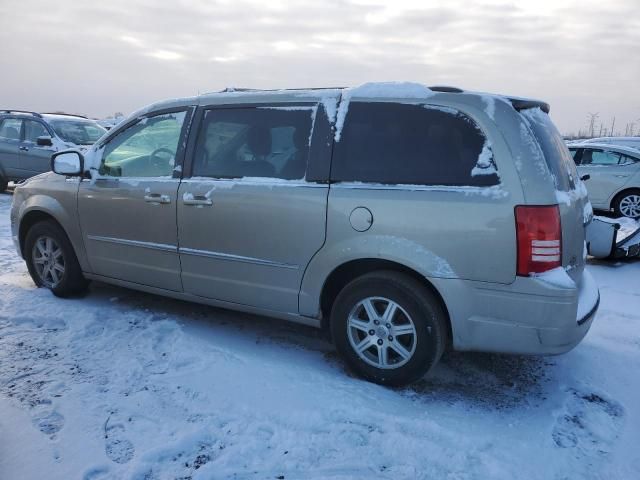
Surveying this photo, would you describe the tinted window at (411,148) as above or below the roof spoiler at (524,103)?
below

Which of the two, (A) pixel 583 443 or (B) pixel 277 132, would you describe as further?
(B) pixel 277 132

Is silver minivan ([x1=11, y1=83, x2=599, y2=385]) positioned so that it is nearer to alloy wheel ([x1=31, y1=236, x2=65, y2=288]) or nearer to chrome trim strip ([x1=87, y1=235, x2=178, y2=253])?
chrome trim strip ([x1=87, y1=235, x2=178, y2=253])

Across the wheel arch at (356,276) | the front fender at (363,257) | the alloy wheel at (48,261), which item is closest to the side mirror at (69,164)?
the alloy wheel at (48,261)

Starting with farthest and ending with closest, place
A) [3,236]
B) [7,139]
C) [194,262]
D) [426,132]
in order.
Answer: [7,139]
[3,236]
[194,262]
[426,132]

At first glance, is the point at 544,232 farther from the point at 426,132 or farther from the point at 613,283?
the point at 613,283

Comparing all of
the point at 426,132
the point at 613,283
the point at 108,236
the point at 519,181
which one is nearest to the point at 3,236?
the point at 108,236

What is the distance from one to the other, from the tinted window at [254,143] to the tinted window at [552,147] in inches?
52.7

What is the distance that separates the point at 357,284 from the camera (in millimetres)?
3189

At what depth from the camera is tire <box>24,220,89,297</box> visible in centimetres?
457

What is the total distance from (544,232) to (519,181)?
0.30 m

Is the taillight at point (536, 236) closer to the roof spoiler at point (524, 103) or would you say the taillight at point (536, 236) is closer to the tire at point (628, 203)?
the roof spoiler at point (524, 103)

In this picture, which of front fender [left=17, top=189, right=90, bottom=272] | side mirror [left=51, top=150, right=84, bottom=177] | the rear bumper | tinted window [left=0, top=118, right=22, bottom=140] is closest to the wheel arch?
the rear bumper

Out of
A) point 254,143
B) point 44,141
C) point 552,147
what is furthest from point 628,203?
point 44,141

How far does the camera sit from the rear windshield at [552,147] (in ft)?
9.62
